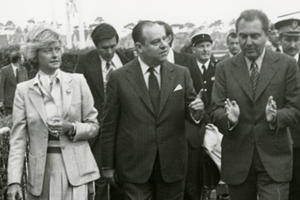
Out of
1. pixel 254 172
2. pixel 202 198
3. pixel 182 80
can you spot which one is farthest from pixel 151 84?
pixel 202 198

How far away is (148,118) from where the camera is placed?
207 inches

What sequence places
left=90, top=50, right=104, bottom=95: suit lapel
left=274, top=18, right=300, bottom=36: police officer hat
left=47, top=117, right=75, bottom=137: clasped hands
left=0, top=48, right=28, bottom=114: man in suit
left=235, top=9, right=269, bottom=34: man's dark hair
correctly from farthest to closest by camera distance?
left=0, top=48, right=28, bottom=114: man in suit, left=90, top=50, right=104, bottom=95: suit lapel, left=274, top=18, right=300, bottom=36: police officer hat, left=235, top=9, right=269, bottom=34: man's dark hair, left=47, top=117, right=75, bottom=137: clasped hands

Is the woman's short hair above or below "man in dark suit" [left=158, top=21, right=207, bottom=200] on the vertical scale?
above

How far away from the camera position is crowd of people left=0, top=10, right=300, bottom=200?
4.70 meters

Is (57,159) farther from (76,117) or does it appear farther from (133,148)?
(133,148)

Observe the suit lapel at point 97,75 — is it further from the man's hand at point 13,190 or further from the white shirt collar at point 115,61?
the man's hand at point 13,190

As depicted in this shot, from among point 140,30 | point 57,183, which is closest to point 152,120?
point 140,30

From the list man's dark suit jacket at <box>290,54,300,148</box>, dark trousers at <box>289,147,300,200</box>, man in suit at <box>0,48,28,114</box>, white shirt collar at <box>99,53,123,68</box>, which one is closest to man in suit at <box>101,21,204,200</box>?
man's dark suit jacket at <box>290,54,300,148</box>

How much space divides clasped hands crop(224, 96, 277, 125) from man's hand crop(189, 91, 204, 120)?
0.88 feet

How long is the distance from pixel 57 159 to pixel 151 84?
1.19 metres

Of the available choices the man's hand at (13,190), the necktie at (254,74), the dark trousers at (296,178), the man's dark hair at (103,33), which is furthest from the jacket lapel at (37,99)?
the dark trousers at (296,178)

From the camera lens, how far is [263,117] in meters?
4.82

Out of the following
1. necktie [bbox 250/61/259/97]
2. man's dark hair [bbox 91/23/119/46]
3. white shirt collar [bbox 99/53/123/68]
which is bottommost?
white shirt collar [bbox 99/53/123/68]

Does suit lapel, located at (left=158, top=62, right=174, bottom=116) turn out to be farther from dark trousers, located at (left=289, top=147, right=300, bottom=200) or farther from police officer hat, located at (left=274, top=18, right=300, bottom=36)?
dark trousers, located at (left=289, top=147, right=300, bottom=200)
